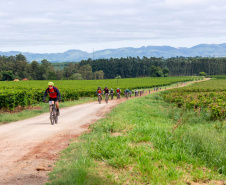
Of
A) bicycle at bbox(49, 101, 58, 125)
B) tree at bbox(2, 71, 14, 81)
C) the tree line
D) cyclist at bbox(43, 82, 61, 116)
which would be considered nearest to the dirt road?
bicycle at bbox(49, 101, 58, 125)

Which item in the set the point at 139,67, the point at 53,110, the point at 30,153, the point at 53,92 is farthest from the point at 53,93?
the point at 139,67

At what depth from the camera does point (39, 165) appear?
6.26m

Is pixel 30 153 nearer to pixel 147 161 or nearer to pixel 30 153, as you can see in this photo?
pixel 30 153

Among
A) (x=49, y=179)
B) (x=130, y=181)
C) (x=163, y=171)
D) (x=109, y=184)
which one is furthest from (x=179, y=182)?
(x=49, y=179)

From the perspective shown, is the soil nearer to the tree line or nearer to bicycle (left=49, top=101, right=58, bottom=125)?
bicycle (left=49, top=101, right=58, bottom=125)

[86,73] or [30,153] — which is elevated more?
[86,73]

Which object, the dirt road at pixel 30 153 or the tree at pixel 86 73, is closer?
the dirt road at pixel 30 153

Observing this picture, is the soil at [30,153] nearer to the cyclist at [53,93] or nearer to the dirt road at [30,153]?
the dirt road at [30,153]

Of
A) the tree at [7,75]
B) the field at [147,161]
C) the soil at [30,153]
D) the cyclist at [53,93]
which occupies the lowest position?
the soil at [30,153]

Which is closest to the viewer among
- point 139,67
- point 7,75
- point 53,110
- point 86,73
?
point 53,110

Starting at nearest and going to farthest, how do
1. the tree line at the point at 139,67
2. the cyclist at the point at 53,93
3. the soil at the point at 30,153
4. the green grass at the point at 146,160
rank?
the green grass at the point at 146,160, the soil at the point at 30,153, the cyclist at the point at 53,93, the tree line at the point at 139,67

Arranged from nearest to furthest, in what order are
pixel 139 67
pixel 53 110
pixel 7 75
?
1. pixel 53 110
2. pixel 7 75
3. pixel 139 67

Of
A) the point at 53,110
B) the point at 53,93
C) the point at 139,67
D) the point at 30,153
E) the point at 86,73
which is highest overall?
the point at 139,67

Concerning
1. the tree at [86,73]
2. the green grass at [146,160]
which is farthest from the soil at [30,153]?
the tree at [86,73]
